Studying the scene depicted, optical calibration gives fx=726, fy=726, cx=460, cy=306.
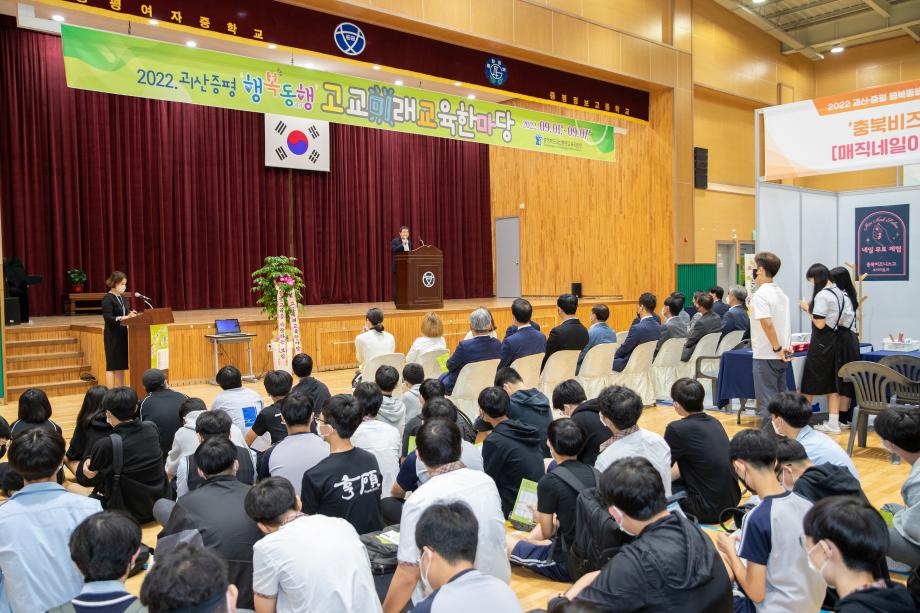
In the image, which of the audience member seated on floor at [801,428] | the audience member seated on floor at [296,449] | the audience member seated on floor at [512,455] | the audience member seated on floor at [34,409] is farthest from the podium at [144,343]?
the audience member seated on floor at [801,428]

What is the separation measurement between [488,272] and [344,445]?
13919 mm

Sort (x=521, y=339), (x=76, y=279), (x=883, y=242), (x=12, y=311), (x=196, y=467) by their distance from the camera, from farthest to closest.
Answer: (x=76, y=279), (x=12, y=311), (x=883, y=242), (x=521, y=339), (x=196, y=467)

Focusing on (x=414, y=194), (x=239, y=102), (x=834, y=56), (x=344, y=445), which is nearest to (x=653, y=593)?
(x=344, y=445)

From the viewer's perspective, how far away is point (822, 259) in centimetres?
884

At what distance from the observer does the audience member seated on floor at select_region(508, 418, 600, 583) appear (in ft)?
10.00

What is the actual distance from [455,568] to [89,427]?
10.5ft

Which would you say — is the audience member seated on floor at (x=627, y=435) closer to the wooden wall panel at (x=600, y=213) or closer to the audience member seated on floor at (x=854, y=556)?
the audience member seated on floor at (x=854, y=556)

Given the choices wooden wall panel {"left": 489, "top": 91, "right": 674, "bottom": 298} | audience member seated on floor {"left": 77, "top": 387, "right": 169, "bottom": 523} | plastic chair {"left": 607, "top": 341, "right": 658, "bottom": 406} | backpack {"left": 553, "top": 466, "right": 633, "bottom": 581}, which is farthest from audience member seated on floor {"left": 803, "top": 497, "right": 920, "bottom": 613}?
wooden wall panel {"left": 489, "top": 91, "right": 674, "bottom": 298}

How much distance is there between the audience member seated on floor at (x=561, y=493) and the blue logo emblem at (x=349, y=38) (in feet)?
22.8

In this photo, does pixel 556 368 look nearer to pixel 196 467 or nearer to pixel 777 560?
pixel 196 467

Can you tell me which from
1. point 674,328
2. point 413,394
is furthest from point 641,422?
point 413,394

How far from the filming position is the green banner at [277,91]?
6473mm

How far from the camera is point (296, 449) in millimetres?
3369

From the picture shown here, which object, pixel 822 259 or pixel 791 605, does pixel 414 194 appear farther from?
pixel 791 605
